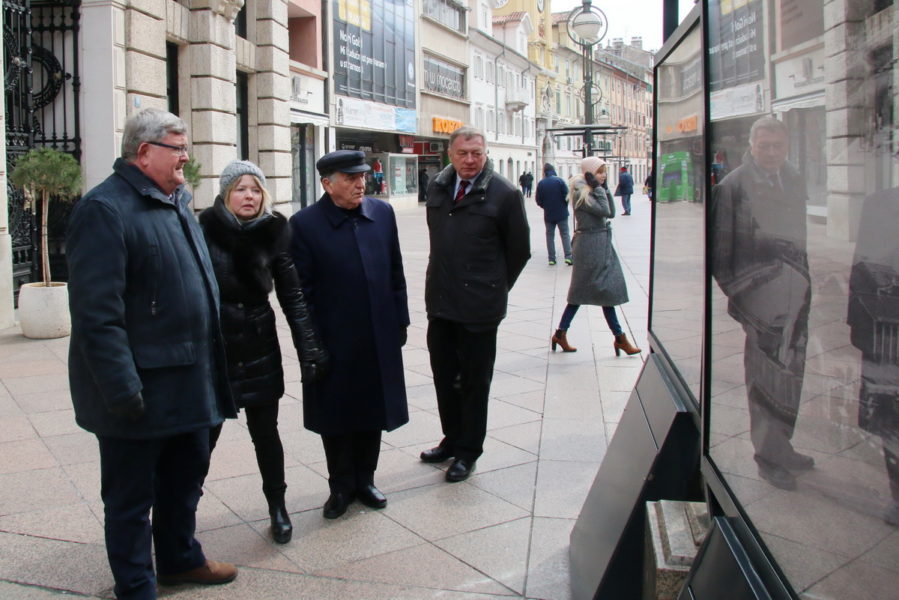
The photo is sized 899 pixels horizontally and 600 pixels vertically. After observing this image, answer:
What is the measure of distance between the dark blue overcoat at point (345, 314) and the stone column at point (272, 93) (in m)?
13.9

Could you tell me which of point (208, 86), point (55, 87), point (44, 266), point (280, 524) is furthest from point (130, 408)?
point (208, 86)

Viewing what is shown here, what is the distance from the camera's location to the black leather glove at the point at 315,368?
13.4 ft

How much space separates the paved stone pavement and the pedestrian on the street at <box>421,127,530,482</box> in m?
0.49

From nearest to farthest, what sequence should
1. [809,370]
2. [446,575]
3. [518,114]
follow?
[809,370] → [446,575] → [518,114]

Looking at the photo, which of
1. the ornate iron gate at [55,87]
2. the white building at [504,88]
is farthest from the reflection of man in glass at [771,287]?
the white building at [504,88]

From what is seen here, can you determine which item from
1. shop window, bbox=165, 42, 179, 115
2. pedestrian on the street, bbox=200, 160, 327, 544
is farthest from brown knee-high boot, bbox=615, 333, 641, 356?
shop window, bbox=165, 42, 179, 115

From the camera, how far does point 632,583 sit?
2758 millimetres

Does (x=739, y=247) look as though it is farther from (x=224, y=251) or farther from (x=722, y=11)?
(x=224, y=251)

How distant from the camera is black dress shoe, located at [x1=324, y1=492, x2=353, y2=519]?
4219 mm

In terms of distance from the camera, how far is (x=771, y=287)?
5.72 ft

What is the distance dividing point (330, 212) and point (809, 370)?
10.1ft

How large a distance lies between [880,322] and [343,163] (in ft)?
10.6

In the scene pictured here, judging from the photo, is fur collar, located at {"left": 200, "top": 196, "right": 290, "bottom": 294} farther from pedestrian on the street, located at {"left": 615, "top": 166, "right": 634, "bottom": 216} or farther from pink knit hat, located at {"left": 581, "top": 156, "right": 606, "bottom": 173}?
pedestrian on the street, located at {"left": 615, "top": 166, "right": 634, "bottom": 216}

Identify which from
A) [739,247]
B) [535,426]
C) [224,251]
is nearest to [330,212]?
[224,251]
